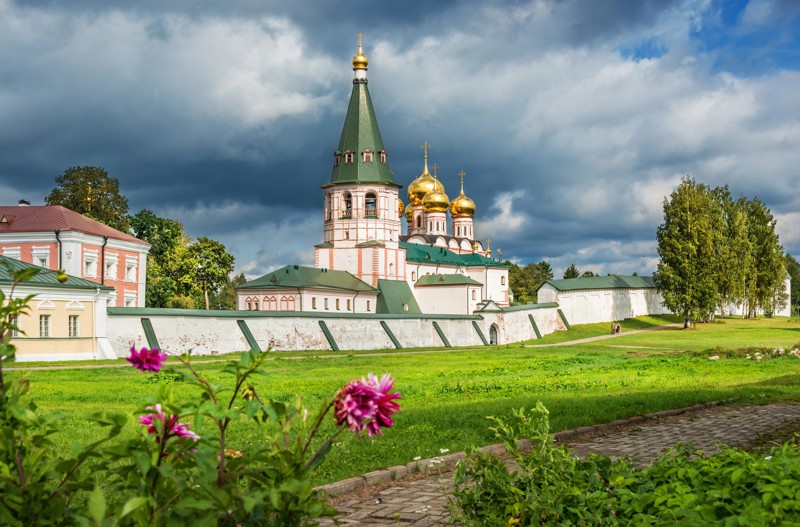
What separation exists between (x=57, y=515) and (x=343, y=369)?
22.6 m

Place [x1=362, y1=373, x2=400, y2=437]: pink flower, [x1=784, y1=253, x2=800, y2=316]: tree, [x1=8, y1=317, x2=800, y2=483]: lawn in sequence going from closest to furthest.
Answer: [x1=362, y1=373, x2=400, y2=437]: pink flower
[x1=8, y1=317, x2=800, y2=483]: lawn
[x1=784, y1=253, x2=800, y2=316]: tree

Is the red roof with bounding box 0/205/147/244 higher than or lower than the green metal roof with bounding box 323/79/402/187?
lower

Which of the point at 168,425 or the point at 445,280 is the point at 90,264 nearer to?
the point at 445,280

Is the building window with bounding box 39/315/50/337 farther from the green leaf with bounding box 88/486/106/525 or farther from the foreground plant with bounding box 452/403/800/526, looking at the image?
the green leaf with bounding box 88/486/106/525

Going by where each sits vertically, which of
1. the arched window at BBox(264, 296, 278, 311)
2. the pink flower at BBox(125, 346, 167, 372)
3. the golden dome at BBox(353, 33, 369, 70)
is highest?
the golden dome at BBox(353, 33, 369, 70)

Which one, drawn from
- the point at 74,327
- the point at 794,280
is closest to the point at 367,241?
the point at 74,327

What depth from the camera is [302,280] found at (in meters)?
57.7

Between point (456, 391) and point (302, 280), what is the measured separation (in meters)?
42.9

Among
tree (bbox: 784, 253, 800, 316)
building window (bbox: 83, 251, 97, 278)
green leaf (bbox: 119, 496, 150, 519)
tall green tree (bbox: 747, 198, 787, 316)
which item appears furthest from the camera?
tree (bbox: 784, 253, 800, 316)

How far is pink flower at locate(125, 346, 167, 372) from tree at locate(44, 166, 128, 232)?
56.2 meters

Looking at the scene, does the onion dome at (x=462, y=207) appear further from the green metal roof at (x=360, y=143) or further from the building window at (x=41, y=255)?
the building window at (x=41, y=255)

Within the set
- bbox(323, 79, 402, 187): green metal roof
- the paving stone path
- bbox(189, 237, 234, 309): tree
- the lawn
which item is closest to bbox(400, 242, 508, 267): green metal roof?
bbox(323, 79, 402, 187): green metal roof

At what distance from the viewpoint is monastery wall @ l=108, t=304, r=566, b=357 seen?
3306cm

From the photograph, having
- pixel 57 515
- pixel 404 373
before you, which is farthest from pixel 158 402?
pixel 404 373
